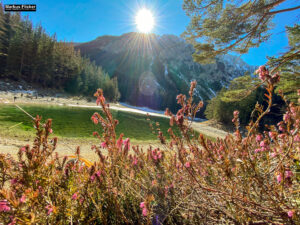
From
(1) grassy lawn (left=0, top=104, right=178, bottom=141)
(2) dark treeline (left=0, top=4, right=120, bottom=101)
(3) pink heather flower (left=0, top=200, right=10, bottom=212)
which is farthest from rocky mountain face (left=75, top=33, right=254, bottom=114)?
(3) pink heather flower (left=0, top=200, right=10, bottom=212)

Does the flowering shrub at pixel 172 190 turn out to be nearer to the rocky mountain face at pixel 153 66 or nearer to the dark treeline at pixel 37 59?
the dark treeline at pixel 37 59

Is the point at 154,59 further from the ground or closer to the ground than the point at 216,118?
further from the ground

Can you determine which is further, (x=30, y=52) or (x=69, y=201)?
(x=30, y=52)

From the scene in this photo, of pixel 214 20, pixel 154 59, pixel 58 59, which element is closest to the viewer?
pixel 214 20

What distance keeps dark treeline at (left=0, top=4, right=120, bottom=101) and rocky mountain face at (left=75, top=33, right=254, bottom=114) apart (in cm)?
2982

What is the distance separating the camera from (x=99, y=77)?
56438 millimetres

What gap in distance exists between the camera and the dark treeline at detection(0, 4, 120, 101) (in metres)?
36.2

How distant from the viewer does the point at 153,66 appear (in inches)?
3713

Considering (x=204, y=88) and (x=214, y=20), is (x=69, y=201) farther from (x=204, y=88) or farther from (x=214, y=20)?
(x=204, y=88)

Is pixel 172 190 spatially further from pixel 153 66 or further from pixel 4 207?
pixel 153 66

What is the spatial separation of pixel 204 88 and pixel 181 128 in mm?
96612

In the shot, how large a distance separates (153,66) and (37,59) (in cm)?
6739

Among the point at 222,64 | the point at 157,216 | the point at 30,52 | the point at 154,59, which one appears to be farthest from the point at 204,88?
the point at 157,216

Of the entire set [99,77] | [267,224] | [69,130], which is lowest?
[69,130]
